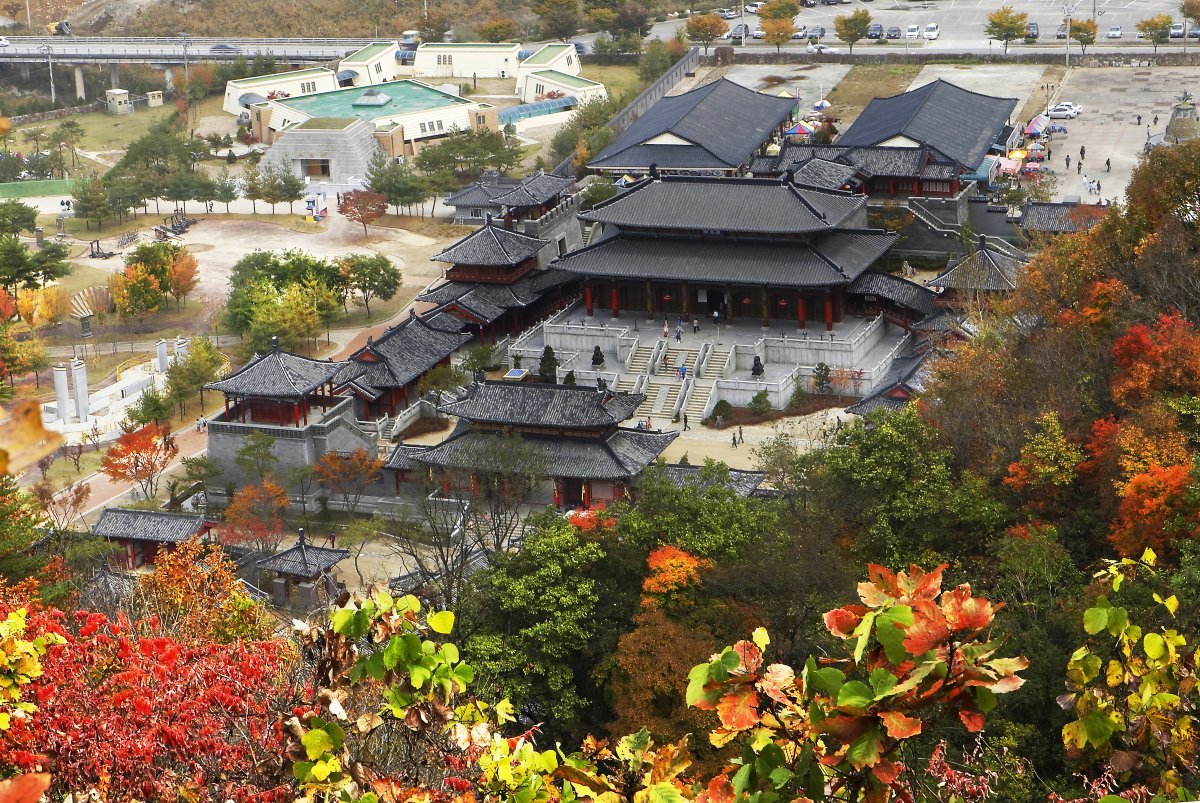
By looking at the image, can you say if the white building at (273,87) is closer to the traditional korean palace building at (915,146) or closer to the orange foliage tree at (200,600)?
the traditional korean palace building at (915,146)

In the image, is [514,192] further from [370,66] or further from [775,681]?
[775,681]

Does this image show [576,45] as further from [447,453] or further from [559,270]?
[447,453]

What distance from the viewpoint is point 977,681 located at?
10.1 meters

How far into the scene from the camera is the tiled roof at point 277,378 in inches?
2132

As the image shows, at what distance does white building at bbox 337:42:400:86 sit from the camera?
11462 centimetres

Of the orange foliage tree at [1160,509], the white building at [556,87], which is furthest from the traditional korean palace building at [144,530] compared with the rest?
the white building at [556,87]

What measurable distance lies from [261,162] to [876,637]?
3566 inches

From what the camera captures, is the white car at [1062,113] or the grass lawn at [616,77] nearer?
the white car at [1062,113]

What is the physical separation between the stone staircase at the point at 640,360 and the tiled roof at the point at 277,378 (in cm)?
1101

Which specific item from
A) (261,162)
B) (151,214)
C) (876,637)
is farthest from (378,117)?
(876,637)

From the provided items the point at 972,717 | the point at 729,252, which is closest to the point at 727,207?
the point at 729,252

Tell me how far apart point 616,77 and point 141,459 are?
65285mm

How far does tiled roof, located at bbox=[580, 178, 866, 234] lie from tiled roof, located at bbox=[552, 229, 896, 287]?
88cm

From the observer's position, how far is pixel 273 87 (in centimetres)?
11081
